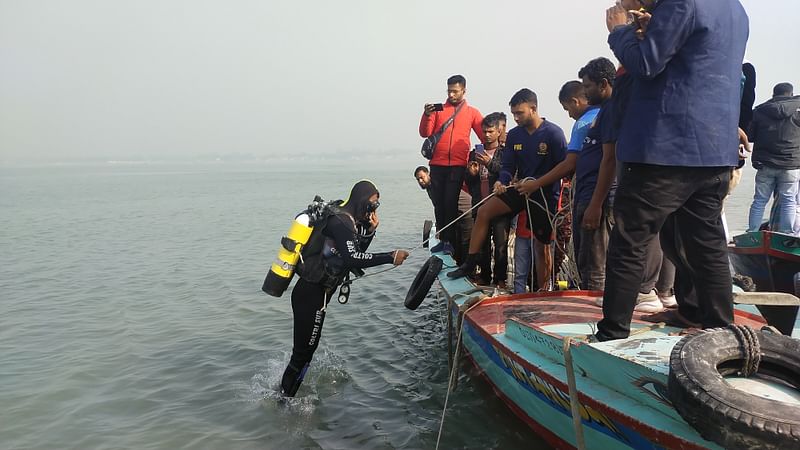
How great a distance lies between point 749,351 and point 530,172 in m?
3.33

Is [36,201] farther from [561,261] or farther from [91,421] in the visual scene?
[561,261]

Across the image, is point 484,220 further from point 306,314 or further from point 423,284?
point 306,314

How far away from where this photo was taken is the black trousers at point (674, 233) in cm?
300

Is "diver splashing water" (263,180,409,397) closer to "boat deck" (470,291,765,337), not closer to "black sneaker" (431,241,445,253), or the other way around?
"boat deck" (470,291,765,337)

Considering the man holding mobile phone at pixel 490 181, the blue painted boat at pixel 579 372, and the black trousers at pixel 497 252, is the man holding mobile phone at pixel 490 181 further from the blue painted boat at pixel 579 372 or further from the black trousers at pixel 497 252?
the blue painted boat at pixel 579 372

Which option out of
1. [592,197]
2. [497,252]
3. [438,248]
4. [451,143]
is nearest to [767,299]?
[592,197]

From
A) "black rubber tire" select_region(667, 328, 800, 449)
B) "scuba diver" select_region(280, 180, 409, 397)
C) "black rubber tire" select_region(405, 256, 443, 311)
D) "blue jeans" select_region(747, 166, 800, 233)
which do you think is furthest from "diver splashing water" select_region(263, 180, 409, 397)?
"blue jeans" select_region(747, 166, 800, 233)

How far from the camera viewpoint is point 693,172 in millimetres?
2971

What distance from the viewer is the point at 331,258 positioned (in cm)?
493

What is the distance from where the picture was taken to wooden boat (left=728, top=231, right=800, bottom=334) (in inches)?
238

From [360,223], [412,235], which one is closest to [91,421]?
[360,223]

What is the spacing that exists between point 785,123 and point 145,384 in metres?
8.88

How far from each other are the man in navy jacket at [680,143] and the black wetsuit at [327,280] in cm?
213

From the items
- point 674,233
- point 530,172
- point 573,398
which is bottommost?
point 573,398
